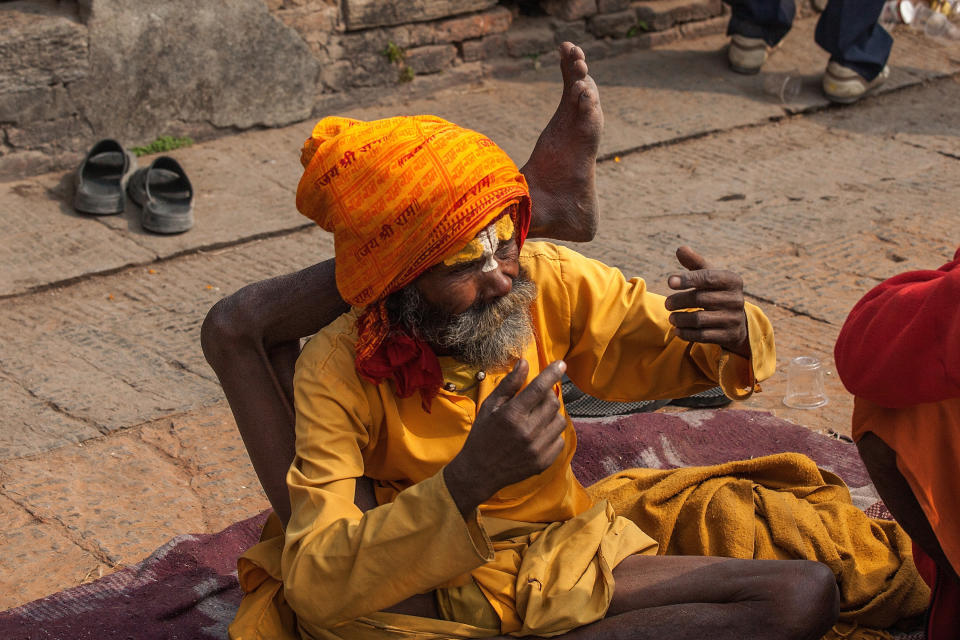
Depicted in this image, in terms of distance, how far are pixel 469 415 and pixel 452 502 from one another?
0.43 m

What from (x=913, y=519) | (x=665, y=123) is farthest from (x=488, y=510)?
(x=665, y=123)

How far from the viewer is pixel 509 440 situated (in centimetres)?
218

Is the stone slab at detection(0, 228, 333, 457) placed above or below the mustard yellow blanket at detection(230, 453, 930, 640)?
below

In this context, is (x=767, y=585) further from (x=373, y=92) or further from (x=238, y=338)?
(x=373, y=92)

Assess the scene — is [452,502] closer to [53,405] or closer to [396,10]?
[53,405]

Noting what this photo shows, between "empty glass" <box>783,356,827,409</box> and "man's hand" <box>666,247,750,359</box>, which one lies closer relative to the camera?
"man's hand" <box>666,247,750,359</box>

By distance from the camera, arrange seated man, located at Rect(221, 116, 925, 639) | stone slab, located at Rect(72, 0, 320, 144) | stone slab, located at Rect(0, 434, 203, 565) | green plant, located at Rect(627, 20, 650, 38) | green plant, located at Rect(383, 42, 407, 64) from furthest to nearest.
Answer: green plant, located at Rect(627, 20, 650, 38) < green plant, located at Rect(383, 42, 407, 64) < stone slab, located at Rect(72, 0, 320, 144) < stone slab, located at Rect(0, 434, 203, 565) < seated man, located at Rect(221, 116, 925, 639)

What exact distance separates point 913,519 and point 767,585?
1.37 ft

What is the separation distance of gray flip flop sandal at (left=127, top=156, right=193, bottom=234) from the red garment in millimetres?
3741

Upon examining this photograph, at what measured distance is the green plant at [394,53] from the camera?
23.1 ft

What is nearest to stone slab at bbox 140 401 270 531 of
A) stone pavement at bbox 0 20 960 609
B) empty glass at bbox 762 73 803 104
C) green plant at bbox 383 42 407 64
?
stone pavement at bbox 0 20 960 609

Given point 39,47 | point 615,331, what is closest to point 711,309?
point 615,331

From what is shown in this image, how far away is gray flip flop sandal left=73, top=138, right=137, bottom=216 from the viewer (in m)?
5.70

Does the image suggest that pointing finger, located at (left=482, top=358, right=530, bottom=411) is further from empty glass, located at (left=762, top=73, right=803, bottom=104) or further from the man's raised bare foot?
empty glass, located at (left=762, top=73, right=803, bottom=104)
